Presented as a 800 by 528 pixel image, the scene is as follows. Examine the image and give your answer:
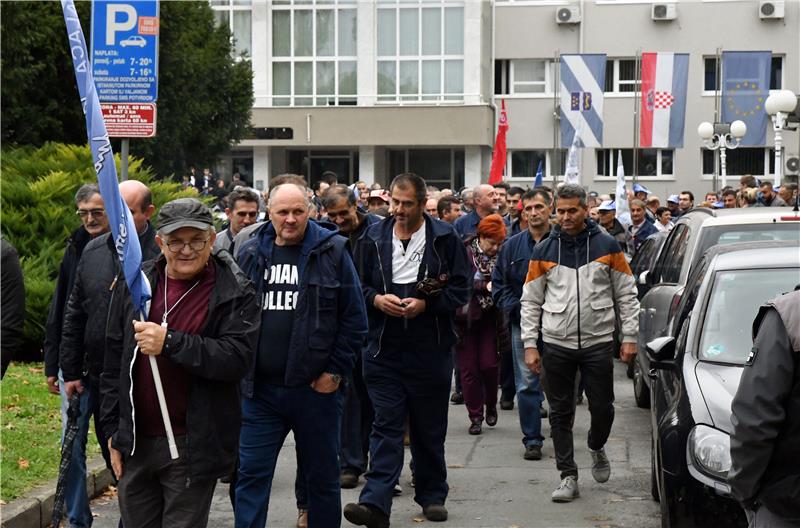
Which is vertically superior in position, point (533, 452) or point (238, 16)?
point (238, 16)

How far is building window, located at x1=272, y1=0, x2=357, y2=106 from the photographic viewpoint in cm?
5012

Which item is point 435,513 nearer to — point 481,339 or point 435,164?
point 481,339

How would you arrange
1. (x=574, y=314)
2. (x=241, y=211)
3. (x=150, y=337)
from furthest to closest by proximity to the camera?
(x=241, y=211)
(x=574, y=314)
(x=150, y=337)

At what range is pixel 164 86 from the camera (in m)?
25.0

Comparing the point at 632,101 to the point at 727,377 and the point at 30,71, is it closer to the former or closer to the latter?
the point at 30,71

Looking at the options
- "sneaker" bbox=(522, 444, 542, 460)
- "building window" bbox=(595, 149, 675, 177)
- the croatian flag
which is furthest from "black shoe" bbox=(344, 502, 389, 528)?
"building window" bbox=(595, 149, 675, 177)

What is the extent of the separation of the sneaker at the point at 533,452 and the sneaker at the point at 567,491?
1368 millimetres

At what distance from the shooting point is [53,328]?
717cm

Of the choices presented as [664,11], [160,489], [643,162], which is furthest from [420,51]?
[160,489]

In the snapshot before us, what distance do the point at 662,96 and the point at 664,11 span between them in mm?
11327

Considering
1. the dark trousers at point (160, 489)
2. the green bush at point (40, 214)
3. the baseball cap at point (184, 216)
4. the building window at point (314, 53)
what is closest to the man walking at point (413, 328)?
the dark trousers at point (160, 489)

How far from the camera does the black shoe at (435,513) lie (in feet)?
26.2

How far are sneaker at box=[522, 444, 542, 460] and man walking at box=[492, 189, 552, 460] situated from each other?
0.22 ft

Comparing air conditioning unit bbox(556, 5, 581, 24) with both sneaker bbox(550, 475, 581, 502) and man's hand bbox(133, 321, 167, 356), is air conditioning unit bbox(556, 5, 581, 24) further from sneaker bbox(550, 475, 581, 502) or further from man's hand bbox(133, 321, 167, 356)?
man's hand bbox(133, 321, 167, 356)
